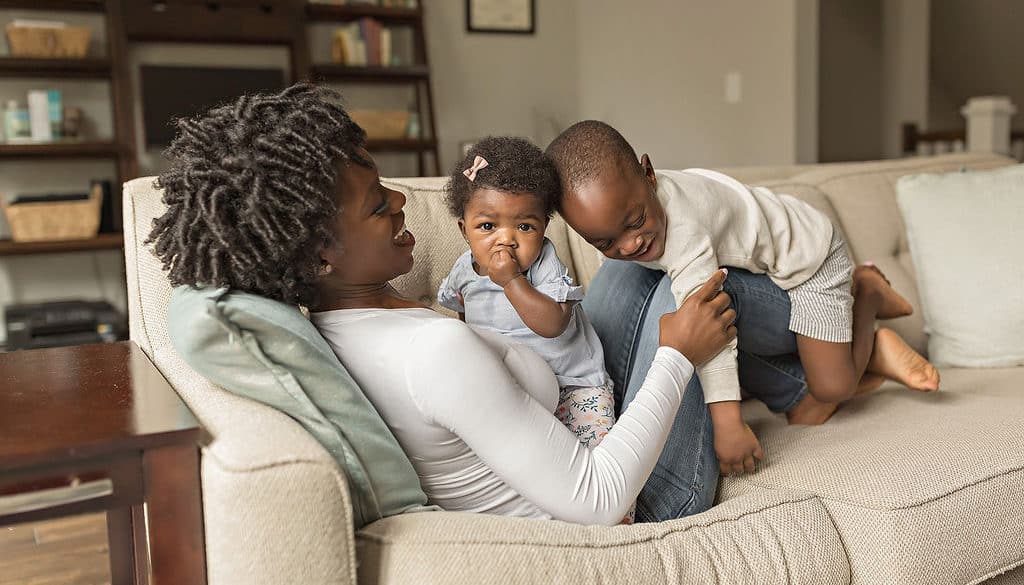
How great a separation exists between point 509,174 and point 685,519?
546 millimetres

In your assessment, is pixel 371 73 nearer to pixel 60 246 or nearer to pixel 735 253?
pixel 60 246

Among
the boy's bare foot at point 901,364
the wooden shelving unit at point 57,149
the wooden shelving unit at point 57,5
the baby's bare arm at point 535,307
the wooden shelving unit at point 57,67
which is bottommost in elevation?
the boy's bare foot at point 901,364

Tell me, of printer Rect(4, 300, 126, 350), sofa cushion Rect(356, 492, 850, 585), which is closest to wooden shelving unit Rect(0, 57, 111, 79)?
printer Rect(4, 300, 126, 350)

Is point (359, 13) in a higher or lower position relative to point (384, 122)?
higher

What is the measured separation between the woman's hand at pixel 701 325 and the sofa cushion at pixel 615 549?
9.0 inches

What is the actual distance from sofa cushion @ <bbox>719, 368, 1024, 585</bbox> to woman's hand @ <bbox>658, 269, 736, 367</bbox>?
0.25 metres

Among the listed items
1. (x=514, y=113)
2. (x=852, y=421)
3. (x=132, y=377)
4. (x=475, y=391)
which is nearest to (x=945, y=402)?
(x=852, y=421)

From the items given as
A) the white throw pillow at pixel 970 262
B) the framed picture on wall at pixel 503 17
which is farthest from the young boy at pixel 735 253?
the framed picture on wall at pixel 503 17

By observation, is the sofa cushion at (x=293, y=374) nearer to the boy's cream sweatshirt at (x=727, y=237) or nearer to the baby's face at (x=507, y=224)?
the baby's face at (x=507, y=224)

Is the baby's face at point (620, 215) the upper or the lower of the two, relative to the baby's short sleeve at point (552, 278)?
upper

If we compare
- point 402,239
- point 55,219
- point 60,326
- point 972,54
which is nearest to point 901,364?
point 402,239

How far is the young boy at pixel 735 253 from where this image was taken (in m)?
1.40

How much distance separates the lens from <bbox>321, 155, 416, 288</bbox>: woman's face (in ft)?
3.67

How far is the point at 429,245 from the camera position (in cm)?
173
